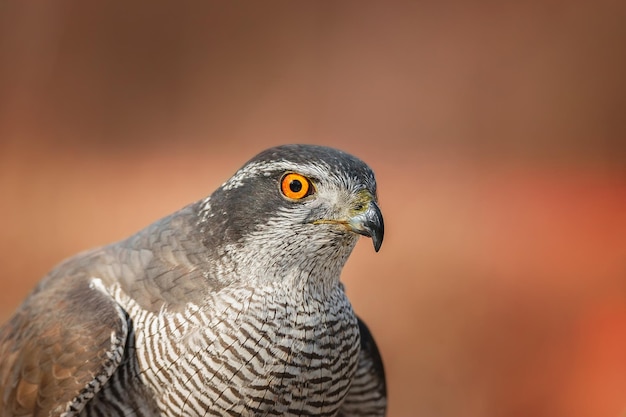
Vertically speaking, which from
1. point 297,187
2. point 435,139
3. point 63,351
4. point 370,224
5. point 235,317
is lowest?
point 63,351

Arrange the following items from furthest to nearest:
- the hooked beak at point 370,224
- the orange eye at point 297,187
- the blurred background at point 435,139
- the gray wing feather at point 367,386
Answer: the blurred background at point 435,139 < the gray wing feather at point 367,386 < the orange eye at point 297,187 < the hooked beak at point 370,224

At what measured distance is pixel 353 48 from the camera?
20.0 feet

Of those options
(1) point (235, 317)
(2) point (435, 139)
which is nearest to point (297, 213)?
(1) point (235, 317)

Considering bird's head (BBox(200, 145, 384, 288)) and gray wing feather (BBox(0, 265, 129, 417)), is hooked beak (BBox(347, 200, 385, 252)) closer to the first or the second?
bird's head (BBox(200, 145, 384, 288))

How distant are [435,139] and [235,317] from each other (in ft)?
12.1

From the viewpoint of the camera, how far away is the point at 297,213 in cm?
268

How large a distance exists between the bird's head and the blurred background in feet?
11.2

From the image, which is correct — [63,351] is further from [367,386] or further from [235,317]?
[367,386]

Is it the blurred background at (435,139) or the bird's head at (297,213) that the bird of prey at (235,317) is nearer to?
the bird's head at (297,213)

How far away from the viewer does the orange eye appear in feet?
8.85

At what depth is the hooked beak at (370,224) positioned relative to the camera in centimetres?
259

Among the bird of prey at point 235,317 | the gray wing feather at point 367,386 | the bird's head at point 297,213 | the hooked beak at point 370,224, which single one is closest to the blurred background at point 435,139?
the gray wing feather at point 367,386

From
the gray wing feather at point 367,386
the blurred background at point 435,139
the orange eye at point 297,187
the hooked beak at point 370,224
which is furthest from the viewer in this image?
the blurred background at point 435,139

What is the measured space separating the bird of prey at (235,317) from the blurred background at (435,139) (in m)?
3.28
